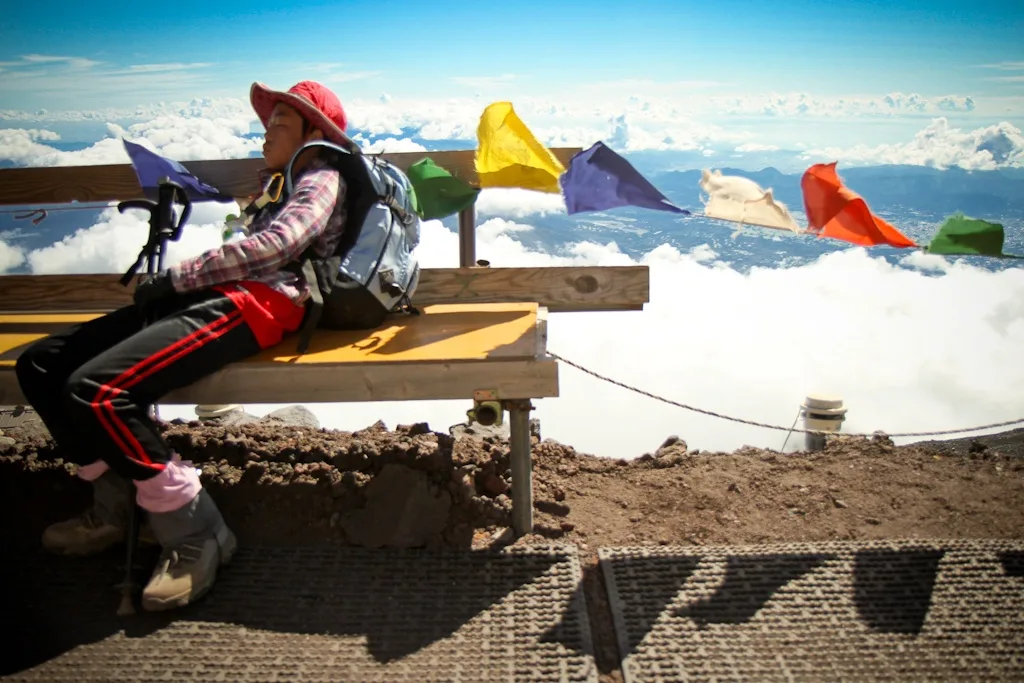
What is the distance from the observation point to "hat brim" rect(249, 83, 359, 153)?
3479mm

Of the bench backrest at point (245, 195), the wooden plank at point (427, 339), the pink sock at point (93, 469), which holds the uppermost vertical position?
the bench backrest at point (245, 195)

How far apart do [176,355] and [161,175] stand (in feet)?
6.09

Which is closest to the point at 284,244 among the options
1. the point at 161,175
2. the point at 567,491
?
the point at 161,175

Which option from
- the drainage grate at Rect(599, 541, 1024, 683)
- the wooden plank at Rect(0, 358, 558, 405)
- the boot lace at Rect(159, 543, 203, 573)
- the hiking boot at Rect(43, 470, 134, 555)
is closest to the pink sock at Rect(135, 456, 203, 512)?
the boot lace at Rect(159, 543, 203, 573)

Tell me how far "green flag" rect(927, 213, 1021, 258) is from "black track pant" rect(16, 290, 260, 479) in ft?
10.9

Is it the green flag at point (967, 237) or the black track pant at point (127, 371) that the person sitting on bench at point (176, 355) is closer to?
the black track pant at point (127, 371)

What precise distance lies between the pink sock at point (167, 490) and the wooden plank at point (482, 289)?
1620 millimetres

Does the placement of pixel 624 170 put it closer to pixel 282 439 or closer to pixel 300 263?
pixel 300 263

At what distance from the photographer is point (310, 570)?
3430mm

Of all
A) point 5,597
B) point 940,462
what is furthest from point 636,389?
point 5,597

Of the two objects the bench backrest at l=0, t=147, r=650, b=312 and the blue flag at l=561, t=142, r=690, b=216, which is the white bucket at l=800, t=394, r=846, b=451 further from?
the blue flag at l=561, t=142, r=690, b=216

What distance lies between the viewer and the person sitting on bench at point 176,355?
2.99m

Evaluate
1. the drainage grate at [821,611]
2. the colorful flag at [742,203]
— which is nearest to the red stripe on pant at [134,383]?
the drainage grate at [821,611]

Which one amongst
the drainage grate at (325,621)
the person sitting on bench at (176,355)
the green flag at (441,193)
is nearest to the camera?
the drainage grate at (325,621)
